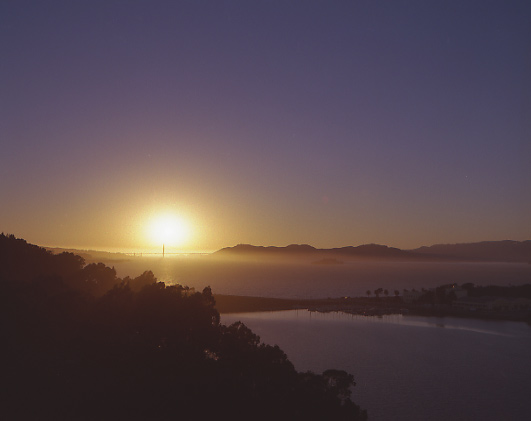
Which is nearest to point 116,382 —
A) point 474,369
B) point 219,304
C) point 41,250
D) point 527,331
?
point 41,250

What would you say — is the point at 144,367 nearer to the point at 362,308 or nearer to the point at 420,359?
the point at 420,359

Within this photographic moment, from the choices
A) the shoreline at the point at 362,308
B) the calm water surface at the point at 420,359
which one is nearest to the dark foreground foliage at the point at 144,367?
the calm water surface at the point at 420,359

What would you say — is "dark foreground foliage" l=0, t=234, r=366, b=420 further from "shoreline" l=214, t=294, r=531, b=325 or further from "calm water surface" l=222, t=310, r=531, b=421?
"shoreline" l=214, t=294, r=531, b=325

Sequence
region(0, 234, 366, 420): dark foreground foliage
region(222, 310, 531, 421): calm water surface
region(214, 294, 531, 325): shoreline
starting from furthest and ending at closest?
region(214, 294, 531, 325): shoreline < region(222, 310, 531, 421): calm water surface < region(0, 234, 366, 420): dark foreground foliage

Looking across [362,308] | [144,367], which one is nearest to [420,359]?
[144,367]

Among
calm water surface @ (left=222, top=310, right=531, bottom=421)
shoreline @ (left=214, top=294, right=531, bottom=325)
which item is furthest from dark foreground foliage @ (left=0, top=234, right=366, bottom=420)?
shoreline @ (left=214, top=294, right=531, bottom=325)

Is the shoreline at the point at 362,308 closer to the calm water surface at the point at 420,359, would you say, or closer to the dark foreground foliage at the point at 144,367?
the calm water surface at the point at 420,359

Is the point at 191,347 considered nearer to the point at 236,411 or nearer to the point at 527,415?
the point at 236,411
